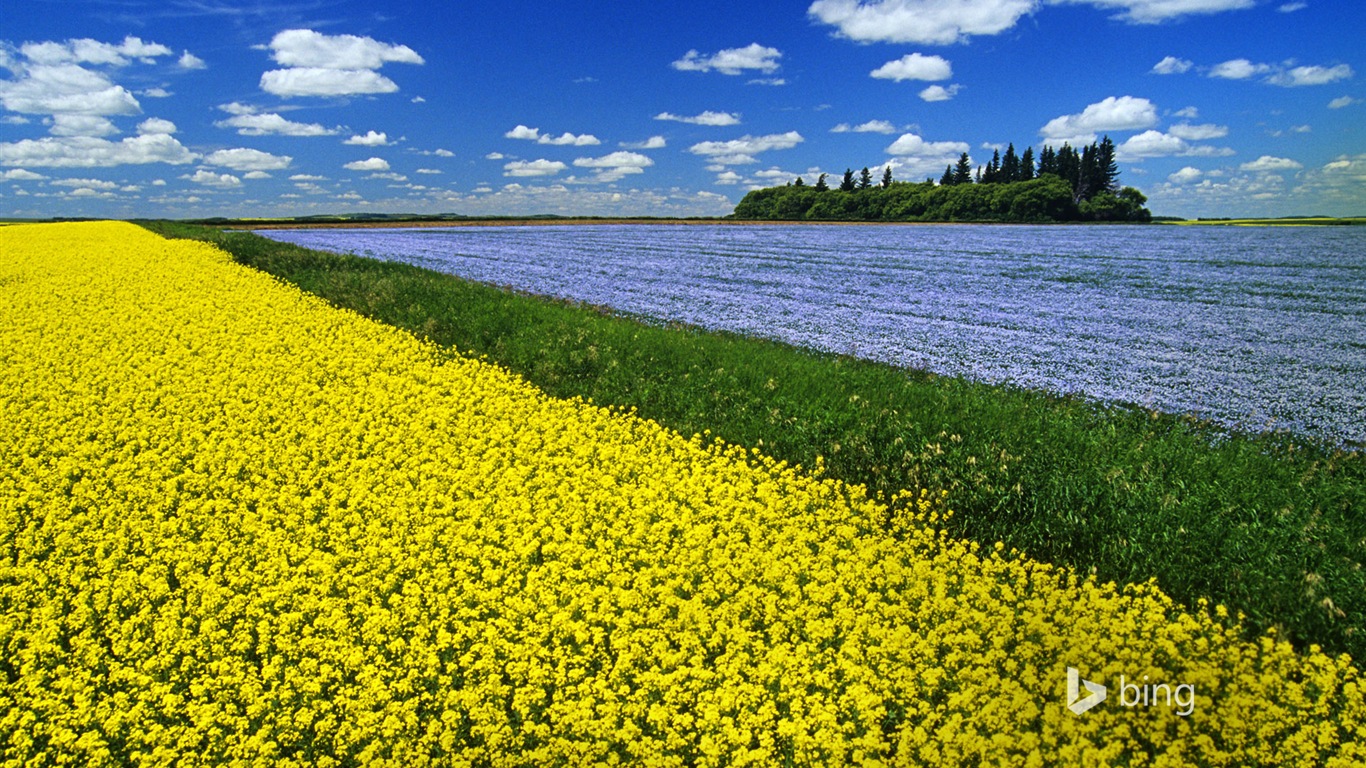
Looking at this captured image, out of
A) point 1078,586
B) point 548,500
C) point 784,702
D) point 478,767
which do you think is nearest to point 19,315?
point 548,500

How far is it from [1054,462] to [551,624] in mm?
4234

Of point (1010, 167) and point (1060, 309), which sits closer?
point (1060, 309)

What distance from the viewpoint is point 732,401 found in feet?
27.0

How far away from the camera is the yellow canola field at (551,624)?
3.44m

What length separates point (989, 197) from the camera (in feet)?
267

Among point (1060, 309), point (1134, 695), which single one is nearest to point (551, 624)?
point (1134, 695)

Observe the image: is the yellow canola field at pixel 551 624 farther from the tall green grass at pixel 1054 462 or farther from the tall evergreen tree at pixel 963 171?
the tall evergreen tree at pixel 963 171

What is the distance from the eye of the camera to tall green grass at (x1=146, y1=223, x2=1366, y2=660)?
178 inches

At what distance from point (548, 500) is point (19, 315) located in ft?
48.1

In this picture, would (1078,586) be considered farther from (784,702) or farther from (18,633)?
(18,633)

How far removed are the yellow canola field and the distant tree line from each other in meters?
81.1

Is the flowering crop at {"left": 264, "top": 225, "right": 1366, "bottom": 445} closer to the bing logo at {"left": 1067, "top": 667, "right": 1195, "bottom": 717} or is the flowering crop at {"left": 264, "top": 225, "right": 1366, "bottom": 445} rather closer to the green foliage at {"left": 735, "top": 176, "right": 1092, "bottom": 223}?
the bing logo at {"left": 1067, "top": 667, "right": 1195, "bottom": 717}

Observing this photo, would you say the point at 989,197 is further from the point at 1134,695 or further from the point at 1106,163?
the point at 1134,695

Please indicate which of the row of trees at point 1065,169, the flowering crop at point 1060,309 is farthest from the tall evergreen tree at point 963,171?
the flowering crop at point 1060,309
